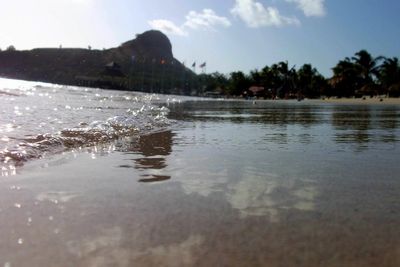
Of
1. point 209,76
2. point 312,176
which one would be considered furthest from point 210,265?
point 209,76

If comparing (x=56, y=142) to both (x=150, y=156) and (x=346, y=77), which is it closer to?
(x=150, y=156)

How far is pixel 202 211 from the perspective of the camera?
347cm

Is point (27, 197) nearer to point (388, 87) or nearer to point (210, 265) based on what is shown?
point (210, 265)

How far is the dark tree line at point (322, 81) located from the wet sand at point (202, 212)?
76876 millimetres

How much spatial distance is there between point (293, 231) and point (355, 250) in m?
0.47

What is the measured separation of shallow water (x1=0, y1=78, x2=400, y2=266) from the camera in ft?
8.23

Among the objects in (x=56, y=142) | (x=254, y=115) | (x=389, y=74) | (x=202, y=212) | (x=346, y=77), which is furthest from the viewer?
(x=346, y=77)

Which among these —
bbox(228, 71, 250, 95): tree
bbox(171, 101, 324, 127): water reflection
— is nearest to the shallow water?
bbox(171, 101, 324, 127): water reflection

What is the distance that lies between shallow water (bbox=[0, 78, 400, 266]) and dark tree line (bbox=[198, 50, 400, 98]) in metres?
76.9

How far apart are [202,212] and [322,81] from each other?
375ft

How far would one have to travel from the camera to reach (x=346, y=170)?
5.52 metres

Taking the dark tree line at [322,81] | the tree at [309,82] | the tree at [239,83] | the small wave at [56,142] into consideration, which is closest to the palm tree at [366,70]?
the dark tree line at [322,81]

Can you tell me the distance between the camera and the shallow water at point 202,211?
2510mm

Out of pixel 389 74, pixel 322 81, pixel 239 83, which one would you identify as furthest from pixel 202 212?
pixel 239 83
